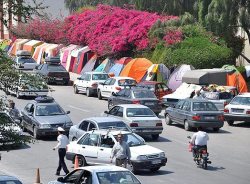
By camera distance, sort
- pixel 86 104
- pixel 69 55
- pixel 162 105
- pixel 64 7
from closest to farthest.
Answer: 1. pixel 162 105
2. pixel 86 104
3. pixel 69 55
4. pixel 64 7

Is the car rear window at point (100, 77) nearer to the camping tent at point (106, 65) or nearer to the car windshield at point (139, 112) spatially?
the camping tent at point (106, 65)

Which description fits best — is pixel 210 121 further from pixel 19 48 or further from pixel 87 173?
pixel 19 48

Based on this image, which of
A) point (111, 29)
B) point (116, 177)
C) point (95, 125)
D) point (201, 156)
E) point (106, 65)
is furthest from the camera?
point (111, 29)

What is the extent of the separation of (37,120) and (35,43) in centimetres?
3755

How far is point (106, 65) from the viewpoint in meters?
A: 52.2

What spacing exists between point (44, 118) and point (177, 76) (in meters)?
14.9

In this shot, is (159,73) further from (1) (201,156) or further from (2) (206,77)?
(1) (201,156)

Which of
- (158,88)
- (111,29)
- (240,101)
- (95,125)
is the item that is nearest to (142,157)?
(95,125)

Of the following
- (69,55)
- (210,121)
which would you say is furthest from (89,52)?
(210,121)

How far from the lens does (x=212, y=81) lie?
134ft

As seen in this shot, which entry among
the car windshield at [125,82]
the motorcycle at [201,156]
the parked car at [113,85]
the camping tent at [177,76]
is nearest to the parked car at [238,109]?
the parked car at [113,85]

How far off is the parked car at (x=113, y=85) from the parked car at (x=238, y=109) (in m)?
8.72

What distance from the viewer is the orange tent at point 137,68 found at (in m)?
46.1

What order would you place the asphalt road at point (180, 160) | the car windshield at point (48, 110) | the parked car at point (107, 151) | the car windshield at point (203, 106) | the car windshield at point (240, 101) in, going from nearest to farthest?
the asphalt road at point (180, 160) < the parked car at point (107, 151) < the car windshield at point (48, 110) < the car windshield at point (203, 106) < the car windshield at point (240, 101)
